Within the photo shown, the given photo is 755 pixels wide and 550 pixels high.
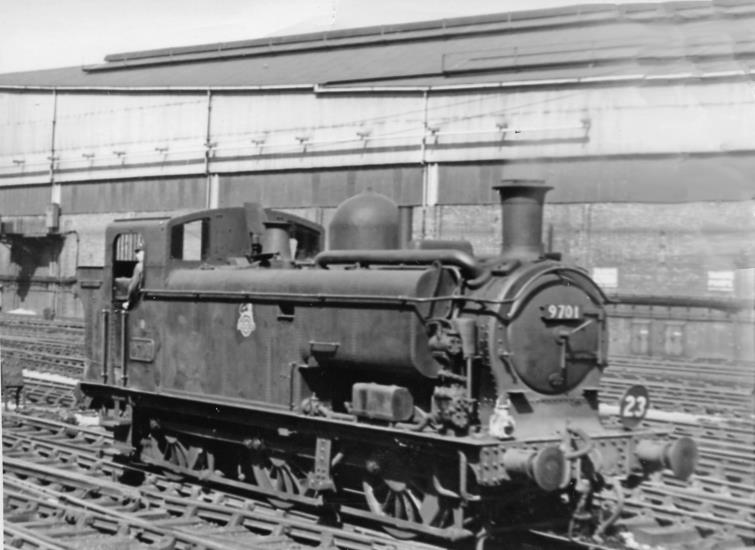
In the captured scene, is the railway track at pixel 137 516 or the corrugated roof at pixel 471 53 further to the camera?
the railway track at pixel 137 516

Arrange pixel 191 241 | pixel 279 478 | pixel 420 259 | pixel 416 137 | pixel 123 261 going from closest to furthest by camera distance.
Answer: pixel 420 259 < pixel 279 478 < pixel 191 241 < pixel 123 261 < pixel 416 137

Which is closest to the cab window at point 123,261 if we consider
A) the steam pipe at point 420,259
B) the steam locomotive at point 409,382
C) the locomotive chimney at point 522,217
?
the steam locomotive at point 409,382

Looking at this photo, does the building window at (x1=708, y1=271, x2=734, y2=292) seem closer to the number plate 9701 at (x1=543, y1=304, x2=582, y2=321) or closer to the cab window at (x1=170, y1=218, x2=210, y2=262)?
the cab window at (x1=170, y1=218, x2=210, y2=262)

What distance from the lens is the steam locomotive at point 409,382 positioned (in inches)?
346

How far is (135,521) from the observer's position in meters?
9.53

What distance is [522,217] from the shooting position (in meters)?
9.18

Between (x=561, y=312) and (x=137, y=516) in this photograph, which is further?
(x=137, y=516)

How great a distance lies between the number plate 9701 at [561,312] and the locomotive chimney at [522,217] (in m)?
0.49

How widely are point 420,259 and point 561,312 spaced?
4.54ft

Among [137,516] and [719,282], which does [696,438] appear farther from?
[719,282]

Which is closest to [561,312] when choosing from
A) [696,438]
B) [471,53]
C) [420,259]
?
[420,259]

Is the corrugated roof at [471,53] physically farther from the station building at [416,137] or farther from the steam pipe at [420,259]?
the steam pipe at [420,259]

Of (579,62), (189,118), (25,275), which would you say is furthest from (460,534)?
(25,275)

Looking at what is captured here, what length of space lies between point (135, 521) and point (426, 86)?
18.2 metres
